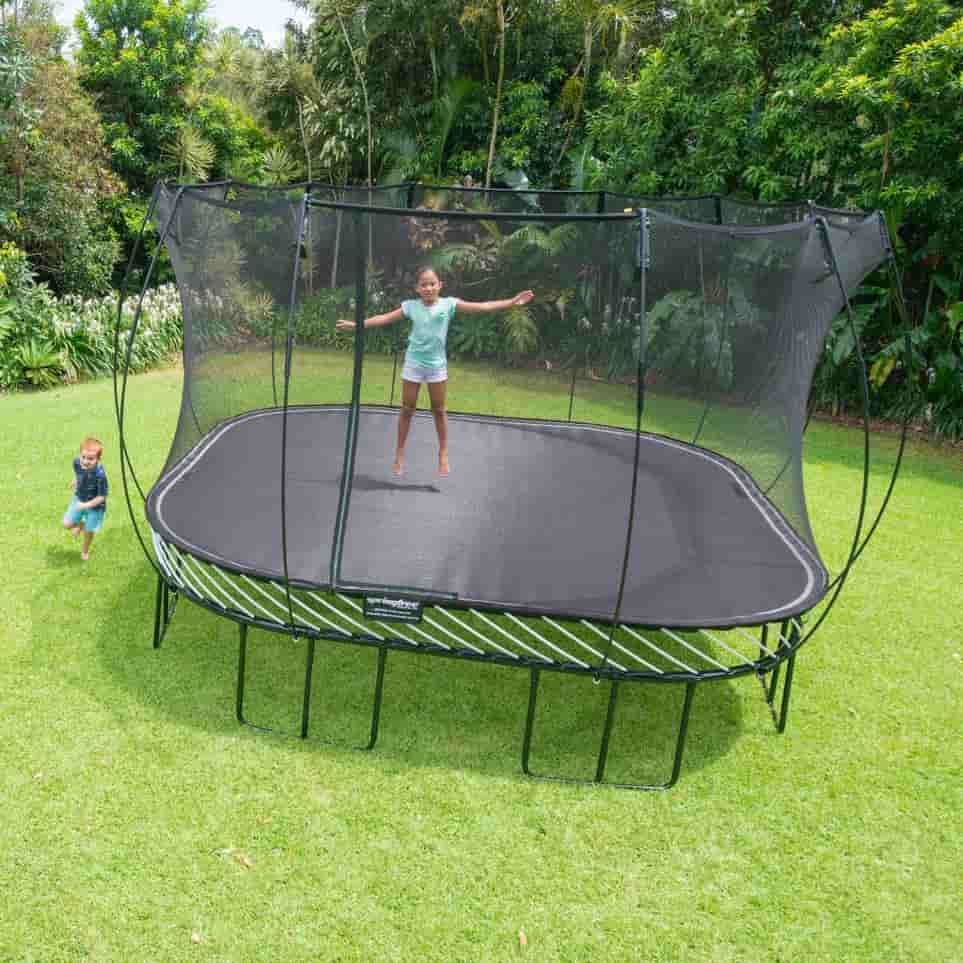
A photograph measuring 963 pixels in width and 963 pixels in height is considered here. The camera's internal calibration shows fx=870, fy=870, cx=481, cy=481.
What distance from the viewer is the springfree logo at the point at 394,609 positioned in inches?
121

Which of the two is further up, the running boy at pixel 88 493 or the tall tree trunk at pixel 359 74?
the tall tree trunk at pixel 359 74

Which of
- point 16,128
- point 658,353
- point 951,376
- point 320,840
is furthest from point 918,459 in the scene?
point 16,128

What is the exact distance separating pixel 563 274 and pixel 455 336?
73 centimetres

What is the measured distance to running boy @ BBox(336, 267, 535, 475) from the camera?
3619mm

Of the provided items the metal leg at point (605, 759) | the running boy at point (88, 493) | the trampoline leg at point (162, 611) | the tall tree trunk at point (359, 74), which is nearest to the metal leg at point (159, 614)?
the trampoline leg at point (162, 611)

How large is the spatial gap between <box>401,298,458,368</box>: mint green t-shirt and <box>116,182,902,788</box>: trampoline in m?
0.15

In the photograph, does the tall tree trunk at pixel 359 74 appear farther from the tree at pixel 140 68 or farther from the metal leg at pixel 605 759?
the metal leg at pixel 605 759

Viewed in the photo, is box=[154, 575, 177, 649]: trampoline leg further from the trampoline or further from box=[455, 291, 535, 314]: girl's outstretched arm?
box=[455, 291, 535, 314]: girl's outstretched arm

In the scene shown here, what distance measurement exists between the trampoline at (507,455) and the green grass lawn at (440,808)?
180mm

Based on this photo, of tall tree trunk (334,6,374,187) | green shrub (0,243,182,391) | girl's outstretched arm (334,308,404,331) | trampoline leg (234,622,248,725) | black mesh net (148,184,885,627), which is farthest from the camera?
tall tree trunk (334,6,374,187)

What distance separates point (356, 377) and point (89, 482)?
1858 mm

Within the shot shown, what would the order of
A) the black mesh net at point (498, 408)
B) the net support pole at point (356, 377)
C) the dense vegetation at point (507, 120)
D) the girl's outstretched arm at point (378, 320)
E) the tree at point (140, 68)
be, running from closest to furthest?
the net support pole at point (356, 377), the black mesh net at point (498, 408), the girl's outstretched arm at point (378, 320), the dense vegetation at point (507, 120), the tree at point (140, 68)

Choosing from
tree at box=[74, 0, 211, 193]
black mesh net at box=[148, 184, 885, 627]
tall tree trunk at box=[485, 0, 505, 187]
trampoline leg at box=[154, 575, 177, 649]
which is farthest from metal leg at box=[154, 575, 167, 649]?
tree at box=[74, 0, 211, 193]

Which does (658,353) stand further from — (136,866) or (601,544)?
(136,866)
